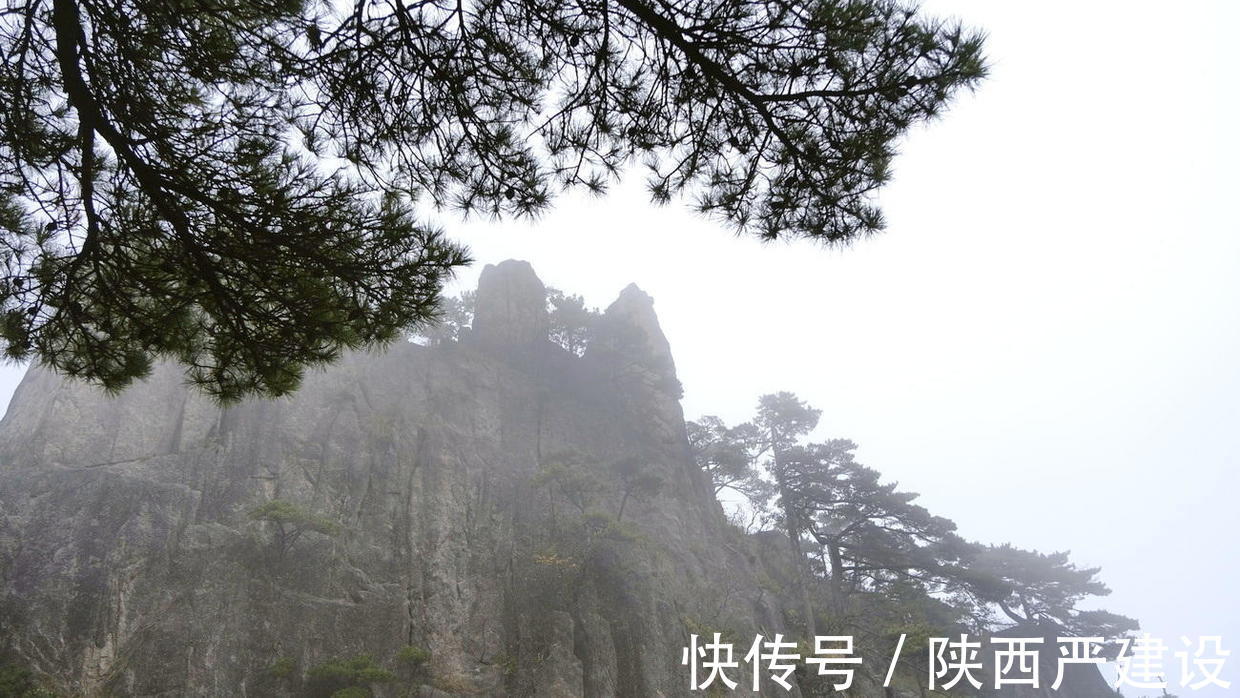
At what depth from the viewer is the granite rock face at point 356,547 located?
12.1 meters

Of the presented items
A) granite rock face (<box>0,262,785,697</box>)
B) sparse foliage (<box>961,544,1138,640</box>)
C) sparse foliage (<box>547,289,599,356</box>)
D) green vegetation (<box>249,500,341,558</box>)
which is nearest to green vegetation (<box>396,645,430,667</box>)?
granite rock face (<box>0,262,785,697</box>)

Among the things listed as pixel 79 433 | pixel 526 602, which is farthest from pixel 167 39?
pixel 79 433

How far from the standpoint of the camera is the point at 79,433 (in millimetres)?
15297

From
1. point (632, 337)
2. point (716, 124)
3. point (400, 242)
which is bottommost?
point (400, 242)

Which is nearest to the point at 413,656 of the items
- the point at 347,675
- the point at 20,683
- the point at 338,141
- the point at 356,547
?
the point at 347,675

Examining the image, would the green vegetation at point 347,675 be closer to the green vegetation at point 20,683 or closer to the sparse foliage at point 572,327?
the green vegetation at point 20,683

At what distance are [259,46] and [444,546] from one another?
14275 mm

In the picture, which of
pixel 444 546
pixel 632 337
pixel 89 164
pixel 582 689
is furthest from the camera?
pixel 632 337

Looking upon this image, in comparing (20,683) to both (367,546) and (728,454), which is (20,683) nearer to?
(367,546)

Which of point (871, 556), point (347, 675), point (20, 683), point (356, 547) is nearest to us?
point (20, 683)

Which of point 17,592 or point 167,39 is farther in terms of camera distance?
point 17,592

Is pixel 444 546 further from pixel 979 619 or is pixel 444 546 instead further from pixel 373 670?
pixel 979 619

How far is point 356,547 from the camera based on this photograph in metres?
15.3

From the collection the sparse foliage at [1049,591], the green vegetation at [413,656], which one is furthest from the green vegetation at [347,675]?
the sparse foliage at [1049,591]
